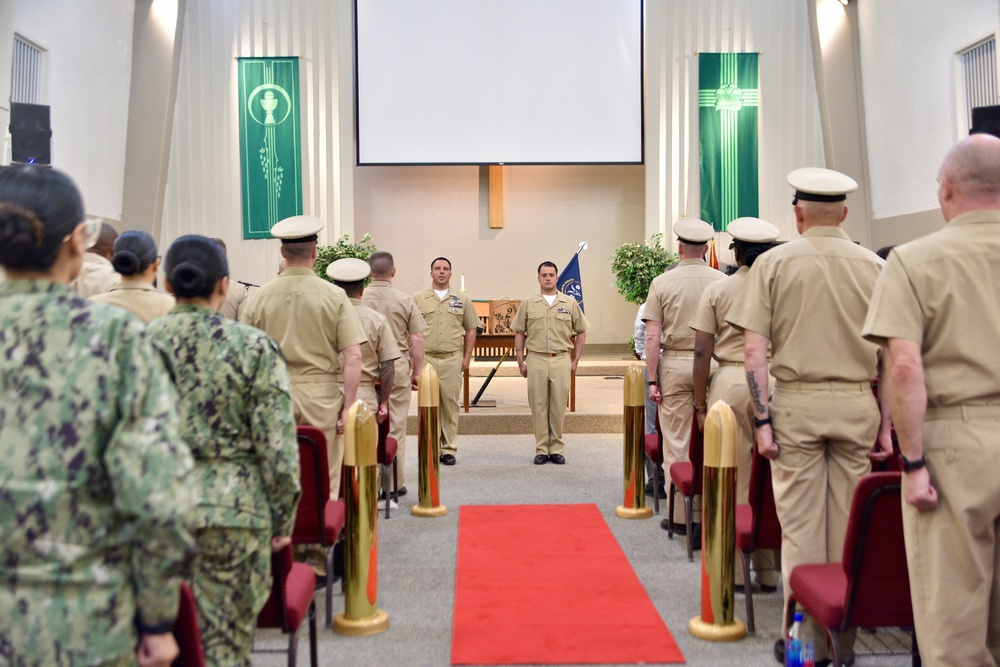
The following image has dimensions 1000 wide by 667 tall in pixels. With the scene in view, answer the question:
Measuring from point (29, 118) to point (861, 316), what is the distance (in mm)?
5758

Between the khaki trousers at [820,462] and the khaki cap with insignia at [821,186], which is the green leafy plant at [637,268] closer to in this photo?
the khaki cap with insignia at [821,186]

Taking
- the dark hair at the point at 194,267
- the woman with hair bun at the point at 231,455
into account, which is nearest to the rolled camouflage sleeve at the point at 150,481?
the woman with hair bun at the point at 231,455

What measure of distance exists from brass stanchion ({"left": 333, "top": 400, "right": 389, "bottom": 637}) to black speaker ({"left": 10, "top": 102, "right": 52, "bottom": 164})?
4035mm

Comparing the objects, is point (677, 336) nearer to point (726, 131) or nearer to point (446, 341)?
point (446, 341)

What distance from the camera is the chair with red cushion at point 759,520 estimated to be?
357 centimetres

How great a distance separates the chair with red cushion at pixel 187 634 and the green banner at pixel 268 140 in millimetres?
11151

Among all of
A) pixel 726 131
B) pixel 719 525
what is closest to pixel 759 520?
pixel 719 525

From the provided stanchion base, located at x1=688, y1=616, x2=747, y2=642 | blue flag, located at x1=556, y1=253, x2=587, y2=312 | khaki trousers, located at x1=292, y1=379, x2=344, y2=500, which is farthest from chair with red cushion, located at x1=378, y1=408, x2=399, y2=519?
blue flag, located at x1=556, y1=253, x2=587, y2=312

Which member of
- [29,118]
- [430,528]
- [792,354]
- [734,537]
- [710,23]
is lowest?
[430,528]

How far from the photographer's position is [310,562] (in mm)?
4188

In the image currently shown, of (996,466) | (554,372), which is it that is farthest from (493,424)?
(996,466)

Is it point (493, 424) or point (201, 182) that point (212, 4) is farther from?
point (493, 424)

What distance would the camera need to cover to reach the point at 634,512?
18.0ft

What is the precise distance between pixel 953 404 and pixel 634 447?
3.16 metres
